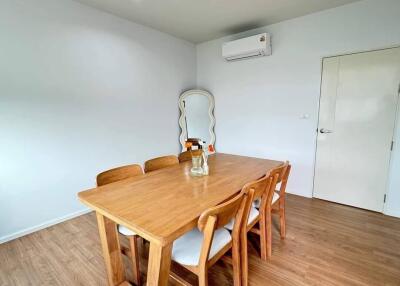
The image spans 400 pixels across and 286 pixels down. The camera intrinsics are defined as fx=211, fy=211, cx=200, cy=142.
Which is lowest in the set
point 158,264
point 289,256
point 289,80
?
point 289,256

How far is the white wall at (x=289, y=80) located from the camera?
2.49m

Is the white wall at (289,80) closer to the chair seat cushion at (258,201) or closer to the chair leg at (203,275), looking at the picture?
the chair seat cushion at (258,201)

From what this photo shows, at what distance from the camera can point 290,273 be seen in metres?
1.67

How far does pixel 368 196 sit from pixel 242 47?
8.66ft

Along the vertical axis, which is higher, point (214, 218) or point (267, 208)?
point (214, 218)

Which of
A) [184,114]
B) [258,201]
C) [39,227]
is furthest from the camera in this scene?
[184,114]

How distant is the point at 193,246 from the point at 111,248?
1.93ft

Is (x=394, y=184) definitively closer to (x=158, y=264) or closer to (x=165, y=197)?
(x=165, y=197)

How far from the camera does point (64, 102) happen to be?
2.41 metres

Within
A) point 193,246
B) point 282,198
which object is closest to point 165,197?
point 193,246

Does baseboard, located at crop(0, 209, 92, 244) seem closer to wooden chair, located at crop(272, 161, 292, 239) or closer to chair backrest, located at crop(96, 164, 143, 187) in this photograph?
chair backrest, located at crop(96, 164, 143, 187)

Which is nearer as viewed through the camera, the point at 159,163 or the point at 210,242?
the point at 210,242

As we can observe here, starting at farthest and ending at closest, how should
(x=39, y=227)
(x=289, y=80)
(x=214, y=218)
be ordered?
(x=289, y=80)
(x=39, y=227)
(x=214, y=218)

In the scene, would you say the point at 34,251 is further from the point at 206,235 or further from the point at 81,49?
the point at 81,49
